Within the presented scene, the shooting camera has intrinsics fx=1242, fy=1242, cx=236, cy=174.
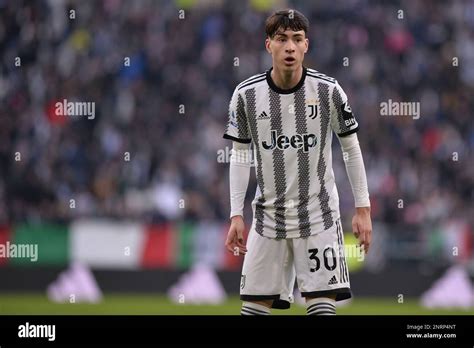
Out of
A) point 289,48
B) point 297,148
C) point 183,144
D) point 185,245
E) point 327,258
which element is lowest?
point 327,258

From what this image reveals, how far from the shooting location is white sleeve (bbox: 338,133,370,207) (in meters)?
7.00

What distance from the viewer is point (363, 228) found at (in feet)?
22.6

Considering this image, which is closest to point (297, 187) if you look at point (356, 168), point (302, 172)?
point (302, 172)

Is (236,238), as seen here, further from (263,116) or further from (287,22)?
(287,22)

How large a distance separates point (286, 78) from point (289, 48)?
0.21 metres

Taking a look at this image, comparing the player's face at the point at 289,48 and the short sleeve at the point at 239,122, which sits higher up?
the player's face at the point at 289,48

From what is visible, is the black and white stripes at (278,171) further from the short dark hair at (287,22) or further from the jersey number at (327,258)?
the short dark hair at (287,22)

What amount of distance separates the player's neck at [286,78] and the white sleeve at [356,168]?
1.37 feet

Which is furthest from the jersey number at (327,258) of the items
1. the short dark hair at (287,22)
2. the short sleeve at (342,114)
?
the short dark hair at (287,22)

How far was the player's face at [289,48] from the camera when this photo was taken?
687cm

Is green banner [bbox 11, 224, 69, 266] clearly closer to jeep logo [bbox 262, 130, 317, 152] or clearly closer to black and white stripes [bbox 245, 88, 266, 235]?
black and white stripes [bbox 245, 88, 266, 235]

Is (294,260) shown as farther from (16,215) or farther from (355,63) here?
(355,63)
